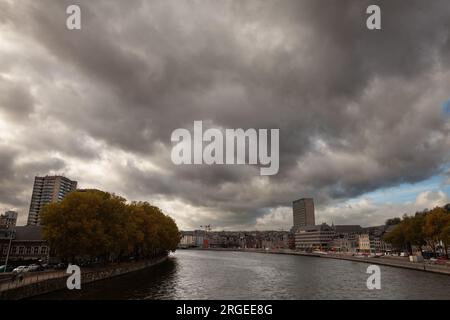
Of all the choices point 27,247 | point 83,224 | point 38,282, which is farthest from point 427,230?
point 27,247

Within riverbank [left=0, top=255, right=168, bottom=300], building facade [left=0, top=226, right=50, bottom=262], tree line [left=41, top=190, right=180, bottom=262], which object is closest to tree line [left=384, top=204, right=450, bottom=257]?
tree line [left=41, top=190, right=180, bottom=262]

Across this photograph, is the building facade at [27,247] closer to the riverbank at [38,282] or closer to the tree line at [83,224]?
the tree line at [83,224]

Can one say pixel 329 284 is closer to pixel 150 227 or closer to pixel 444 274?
pixel 444 274

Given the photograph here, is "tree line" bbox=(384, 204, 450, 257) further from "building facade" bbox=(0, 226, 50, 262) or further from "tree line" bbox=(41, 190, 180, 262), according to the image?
"building facade" bbox=(0, 226, 50, 262)

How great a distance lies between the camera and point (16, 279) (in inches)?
1823

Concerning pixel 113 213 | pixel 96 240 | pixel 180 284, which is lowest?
pixel 180 284

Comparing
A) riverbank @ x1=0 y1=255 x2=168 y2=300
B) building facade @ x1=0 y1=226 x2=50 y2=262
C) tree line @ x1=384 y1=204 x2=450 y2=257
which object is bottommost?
riverbank @ x1=0 y1=255 x2=168 y2=300

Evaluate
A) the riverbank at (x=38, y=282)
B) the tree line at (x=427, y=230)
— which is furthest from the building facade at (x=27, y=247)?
the tree line at (x=427, y=230)

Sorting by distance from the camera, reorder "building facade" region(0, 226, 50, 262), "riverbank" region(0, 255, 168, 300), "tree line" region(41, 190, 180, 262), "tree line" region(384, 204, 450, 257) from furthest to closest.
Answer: "tree line" region(384, 204, 450, 257) < "building facade" region(0, 226, 50, 262) < "tree line" region(41, 190, 180, 262) < "riverbank" region(0, 255, 168, 300)

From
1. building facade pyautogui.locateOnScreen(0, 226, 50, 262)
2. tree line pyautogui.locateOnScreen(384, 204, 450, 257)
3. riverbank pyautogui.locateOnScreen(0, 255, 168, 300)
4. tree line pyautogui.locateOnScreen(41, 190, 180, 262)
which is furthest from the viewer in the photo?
tree line pyautogui.locateOnScreen(384, 204, 450, 257)

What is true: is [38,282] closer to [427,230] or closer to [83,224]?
[83,224]

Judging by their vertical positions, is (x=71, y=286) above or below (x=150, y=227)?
below
